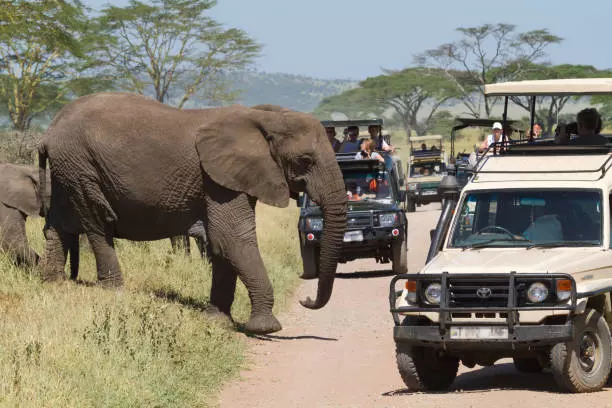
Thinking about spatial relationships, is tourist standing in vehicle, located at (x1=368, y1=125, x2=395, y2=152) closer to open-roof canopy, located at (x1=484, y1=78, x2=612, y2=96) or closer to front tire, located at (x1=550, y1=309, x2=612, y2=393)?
open-roof canopy, located at (x1=484, y1=78, x2=612, y2=96)

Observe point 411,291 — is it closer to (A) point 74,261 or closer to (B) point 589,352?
(B) point 589,352

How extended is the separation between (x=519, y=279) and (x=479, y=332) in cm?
48

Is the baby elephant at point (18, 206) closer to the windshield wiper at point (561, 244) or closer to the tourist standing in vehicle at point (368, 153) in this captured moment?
the tourist standing in vehicle at point (368, 153)

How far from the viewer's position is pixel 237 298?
50.6ft

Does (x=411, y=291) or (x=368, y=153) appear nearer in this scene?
(x=411, y=291)

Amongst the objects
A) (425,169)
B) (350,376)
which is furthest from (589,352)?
(425,169)

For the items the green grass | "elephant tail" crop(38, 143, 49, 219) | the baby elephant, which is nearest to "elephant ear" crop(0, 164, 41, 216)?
the baby elephant

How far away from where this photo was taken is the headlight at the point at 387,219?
64.0 feet

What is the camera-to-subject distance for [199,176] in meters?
13.8

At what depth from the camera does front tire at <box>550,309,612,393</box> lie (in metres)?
9.50

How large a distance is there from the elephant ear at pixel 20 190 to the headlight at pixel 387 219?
4.97m

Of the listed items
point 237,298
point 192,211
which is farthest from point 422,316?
point 237,298

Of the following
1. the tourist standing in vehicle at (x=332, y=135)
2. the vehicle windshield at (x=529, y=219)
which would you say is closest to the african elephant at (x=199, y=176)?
the vehicle windshield at (x=529, y=219)

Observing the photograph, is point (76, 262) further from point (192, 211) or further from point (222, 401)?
point (222, 401)
